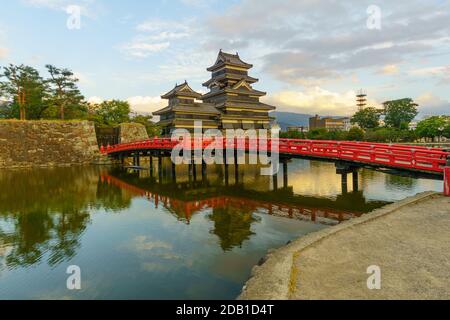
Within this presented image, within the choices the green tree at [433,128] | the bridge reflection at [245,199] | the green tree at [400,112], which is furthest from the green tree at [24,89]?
the green tree at [400,112]

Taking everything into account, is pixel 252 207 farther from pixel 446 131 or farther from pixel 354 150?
pixel 446 131

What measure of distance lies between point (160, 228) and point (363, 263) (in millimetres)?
7181

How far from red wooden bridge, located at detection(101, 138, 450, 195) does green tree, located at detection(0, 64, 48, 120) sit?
24.7 m

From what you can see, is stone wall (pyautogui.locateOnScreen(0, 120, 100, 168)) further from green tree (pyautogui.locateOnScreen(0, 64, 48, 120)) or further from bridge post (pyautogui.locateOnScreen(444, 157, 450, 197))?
bridge post (pyautogui.locateOnScreen(444, 157, 450, 197))

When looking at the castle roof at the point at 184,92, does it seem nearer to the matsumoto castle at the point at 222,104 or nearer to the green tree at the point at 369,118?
the matsumoto castle at the point at 222,104

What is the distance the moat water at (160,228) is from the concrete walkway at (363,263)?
146cm

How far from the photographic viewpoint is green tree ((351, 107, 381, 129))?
68438 mm

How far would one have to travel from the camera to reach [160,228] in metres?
10.6

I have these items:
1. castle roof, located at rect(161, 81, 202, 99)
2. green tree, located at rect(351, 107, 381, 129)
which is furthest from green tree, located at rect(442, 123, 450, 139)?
castle roof, located at rect(161, 81, 202, 99)
